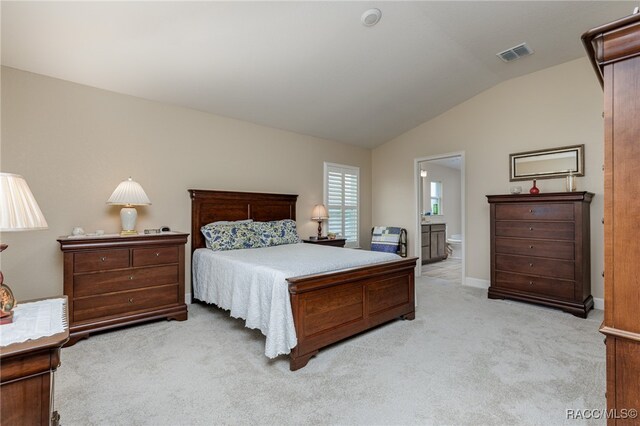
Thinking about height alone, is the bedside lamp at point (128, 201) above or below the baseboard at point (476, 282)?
above

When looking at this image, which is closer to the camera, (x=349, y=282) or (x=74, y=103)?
(x=349, y=282)

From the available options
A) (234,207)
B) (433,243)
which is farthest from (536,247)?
(234,207)

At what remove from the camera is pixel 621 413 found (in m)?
0.98

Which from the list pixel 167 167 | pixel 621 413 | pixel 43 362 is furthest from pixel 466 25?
pixel 43 362

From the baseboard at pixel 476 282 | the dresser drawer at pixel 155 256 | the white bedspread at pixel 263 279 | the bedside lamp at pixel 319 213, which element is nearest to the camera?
the white bedspread at pixel 263 279

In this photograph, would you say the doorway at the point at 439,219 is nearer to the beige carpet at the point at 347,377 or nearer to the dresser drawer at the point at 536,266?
the dresser drawer at the point at 536,266

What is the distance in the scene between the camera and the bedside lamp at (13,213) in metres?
1.23

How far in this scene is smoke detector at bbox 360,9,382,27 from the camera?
2893 millimetres

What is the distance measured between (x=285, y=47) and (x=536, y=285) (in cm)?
400

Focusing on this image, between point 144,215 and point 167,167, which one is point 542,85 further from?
point 144,215

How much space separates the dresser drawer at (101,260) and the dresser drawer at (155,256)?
0.31ft

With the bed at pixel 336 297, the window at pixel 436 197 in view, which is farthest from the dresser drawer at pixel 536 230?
the window at pixel 436 197

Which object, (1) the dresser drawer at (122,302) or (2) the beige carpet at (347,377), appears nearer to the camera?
(2) the beige carpet at (347,377)

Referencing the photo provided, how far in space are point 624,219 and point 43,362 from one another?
1.97m
